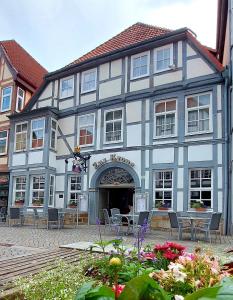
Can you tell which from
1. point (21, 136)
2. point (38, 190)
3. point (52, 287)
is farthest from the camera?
point (21, 136)

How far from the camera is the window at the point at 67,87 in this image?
17406 mm

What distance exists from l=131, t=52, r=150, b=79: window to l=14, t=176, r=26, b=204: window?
7.77 m

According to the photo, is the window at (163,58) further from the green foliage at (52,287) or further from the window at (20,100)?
the green foliage at (52,287)

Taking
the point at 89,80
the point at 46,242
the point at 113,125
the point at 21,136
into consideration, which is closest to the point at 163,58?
the point at 113,125

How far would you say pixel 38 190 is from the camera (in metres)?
17.1

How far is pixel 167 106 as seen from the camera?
14.5m

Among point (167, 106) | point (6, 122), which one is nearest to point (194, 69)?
point (167, 106)

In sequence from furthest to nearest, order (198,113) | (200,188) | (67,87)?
(67,87) → (198,113) → (200,188)

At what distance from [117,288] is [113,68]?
15.2m

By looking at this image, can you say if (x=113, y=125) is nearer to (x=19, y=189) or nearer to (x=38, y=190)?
(x=38, y=190)

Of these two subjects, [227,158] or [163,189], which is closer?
[227,158]

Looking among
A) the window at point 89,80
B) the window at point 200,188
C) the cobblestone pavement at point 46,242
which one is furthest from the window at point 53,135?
the window at point 200,188

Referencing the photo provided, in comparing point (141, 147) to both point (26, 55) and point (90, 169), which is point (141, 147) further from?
point (26, 55)

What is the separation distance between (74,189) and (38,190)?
75.6 inches
